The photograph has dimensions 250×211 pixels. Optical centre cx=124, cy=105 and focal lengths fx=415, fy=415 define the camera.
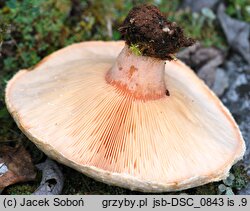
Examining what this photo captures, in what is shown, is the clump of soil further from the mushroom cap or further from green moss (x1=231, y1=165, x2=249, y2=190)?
green moss (x1=231, y1=165, x2=249, y2=190)

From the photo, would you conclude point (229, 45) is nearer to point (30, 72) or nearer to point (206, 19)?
point (206, 19)

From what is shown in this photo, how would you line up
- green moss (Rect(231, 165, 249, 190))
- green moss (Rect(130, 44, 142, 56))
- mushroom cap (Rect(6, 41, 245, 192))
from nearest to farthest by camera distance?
mushroom cap (Rect(6, 41, 245, 192)) → green moss (Rect(130, 44, 142, 56)) → green moss (Rect(231, 165, 249, 190))

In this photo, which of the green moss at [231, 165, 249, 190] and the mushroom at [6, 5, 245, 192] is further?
the green moss at [231, 165, 249, 190]

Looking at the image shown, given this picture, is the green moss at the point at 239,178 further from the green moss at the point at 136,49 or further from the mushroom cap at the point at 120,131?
the green moss at the point at 136,49

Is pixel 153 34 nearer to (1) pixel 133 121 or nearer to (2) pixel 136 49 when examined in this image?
(2) pixel 136 49

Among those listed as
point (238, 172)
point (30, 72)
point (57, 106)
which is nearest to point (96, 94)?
point (57, 106)

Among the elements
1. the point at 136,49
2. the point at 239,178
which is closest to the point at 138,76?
the point at 136,49

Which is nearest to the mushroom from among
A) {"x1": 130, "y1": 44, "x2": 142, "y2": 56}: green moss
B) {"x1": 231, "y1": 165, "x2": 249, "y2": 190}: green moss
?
{"x1": 130, "y1": 44, "x2": 142, "y2": 56}: green moss
